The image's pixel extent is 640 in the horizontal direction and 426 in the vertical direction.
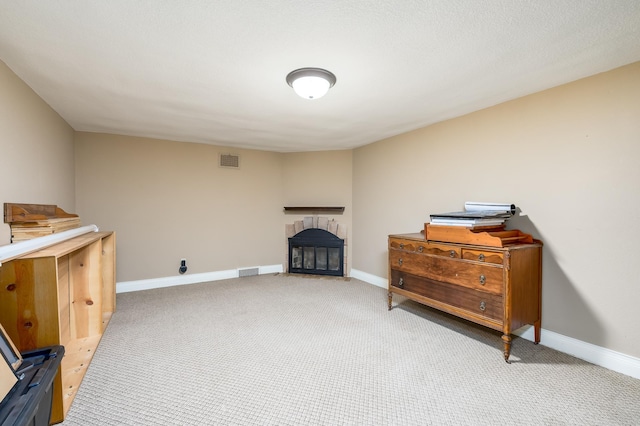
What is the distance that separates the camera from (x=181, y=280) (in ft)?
13.3

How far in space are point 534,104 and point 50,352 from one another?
361cm

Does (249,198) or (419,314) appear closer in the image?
(419,314)

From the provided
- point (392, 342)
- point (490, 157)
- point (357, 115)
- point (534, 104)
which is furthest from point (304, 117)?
point (392, 342)

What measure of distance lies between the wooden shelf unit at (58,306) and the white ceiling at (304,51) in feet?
4.04

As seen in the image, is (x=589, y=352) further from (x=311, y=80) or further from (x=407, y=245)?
(x=311, y=80)

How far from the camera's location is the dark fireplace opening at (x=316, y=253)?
4504 millimetres

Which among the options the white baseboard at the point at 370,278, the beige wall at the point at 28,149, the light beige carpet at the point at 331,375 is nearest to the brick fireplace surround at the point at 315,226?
the white baseboard at the point at 370,278

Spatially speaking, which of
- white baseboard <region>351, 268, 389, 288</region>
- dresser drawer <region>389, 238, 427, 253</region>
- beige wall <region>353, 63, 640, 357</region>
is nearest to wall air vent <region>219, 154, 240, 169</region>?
white baseboard <region>351, 268, 389, 288</region>

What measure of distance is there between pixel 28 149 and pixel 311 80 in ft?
7.65

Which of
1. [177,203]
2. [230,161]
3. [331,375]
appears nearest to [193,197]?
[177,203]

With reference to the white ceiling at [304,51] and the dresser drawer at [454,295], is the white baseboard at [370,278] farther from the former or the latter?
the white ceiling at [304,51]

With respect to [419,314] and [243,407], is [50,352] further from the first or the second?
[419,314]

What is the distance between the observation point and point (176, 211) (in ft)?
13.2

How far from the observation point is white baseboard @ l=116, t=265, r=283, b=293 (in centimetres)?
373
